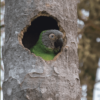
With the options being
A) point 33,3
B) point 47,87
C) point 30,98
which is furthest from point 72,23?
point 30,98

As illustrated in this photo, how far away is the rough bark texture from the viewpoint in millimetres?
1863

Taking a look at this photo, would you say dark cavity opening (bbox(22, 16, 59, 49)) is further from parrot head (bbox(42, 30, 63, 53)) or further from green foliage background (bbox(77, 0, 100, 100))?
green foliage background (bbox(77, 0, 100, 100))

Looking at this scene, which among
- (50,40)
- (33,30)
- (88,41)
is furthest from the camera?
(88,41)

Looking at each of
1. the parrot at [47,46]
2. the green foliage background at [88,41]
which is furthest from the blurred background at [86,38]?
the parrot at [47,46]

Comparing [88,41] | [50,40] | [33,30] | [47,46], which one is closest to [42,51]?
[47,46]

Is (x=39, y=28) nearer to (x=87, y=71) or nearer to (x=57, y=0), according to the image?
(x=57, y=0)

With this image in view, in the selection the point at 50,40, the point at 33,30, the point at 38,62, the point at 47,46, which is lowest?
the point at 38,62

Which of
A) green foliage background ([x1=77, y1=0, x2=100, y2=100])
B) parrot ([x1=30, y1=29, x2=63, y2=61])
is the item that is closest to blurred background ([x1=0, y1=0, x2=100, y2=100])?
green foliage background ([x1=77, y1=0, x2=100, y2=100])

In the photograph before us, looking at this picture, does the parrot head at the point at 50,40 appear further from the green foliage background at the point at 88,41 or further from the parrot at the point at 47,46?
the green foliage background at the point at 88,41

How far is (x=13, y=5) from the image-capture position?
2234 millimetres

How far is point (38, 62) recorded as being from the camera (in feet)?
6.36

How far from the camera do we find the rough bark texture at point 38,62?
1863 millimetres

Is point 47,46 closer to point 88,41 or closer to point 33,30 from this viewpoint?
point 33,30

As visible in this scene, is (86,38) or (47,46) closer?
(47,46)
